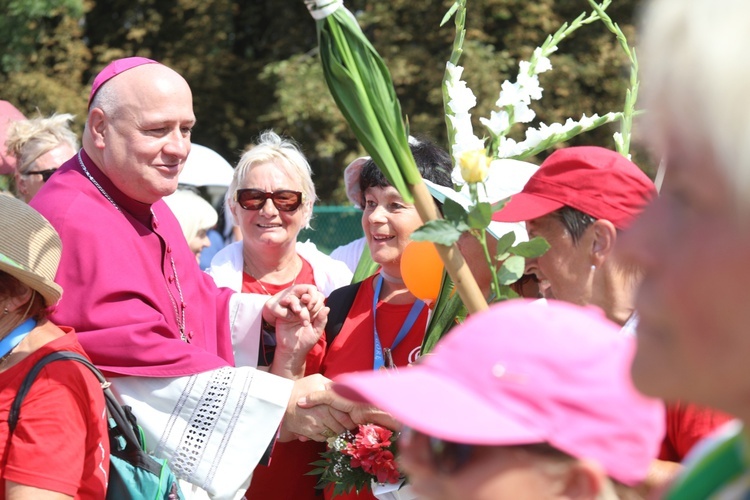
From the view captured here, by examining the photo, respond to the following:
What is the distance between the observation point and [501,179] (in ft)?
9.66

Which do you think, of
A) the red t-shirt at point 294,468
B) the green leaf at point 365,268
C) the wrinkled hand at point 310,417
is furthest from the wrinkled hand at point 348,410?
the green leaf at point 365,268

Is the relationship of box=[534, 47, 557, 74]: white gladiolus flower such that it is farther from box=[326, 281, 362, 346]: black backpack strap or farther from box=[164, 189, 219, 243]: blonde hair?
box=[164, 189, 219, 243]: blonde hair

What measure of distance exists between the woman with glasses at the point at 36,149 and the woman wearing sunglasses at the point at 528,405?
4414mm

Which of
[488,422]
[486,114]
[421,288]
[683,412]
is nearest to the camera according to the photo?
[488,422]

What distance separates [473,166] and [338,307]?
6.00ft

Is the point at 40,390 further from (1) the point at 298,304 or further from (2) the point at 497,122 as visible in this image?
(2) the point at 497,122

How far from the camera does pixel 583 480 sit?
1.17m

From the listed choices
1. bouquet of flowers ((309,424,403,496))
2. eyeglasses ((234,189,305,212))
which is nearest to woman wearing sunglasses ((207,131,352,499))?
eyeglasses ((234,189,305,212))

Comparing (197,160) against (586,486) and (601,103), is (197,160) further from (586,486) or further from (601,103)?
(601,103)

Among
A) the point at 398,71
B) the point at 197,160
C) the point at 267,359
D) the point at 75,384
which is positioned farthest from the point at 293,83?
the point at 75,384

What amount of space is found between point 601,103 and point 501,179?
42.2ft

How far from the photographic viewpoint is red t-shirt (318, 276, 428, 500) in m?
3.34

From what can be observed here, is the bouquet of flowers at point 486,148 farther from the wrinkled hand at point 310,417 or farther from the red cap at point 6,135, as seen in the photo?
the red cap at point 6,135

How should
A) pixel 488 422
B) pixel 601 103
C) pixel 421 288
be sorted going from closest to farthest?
pixel 488 422
pixel 421 288
pixel 601 103
